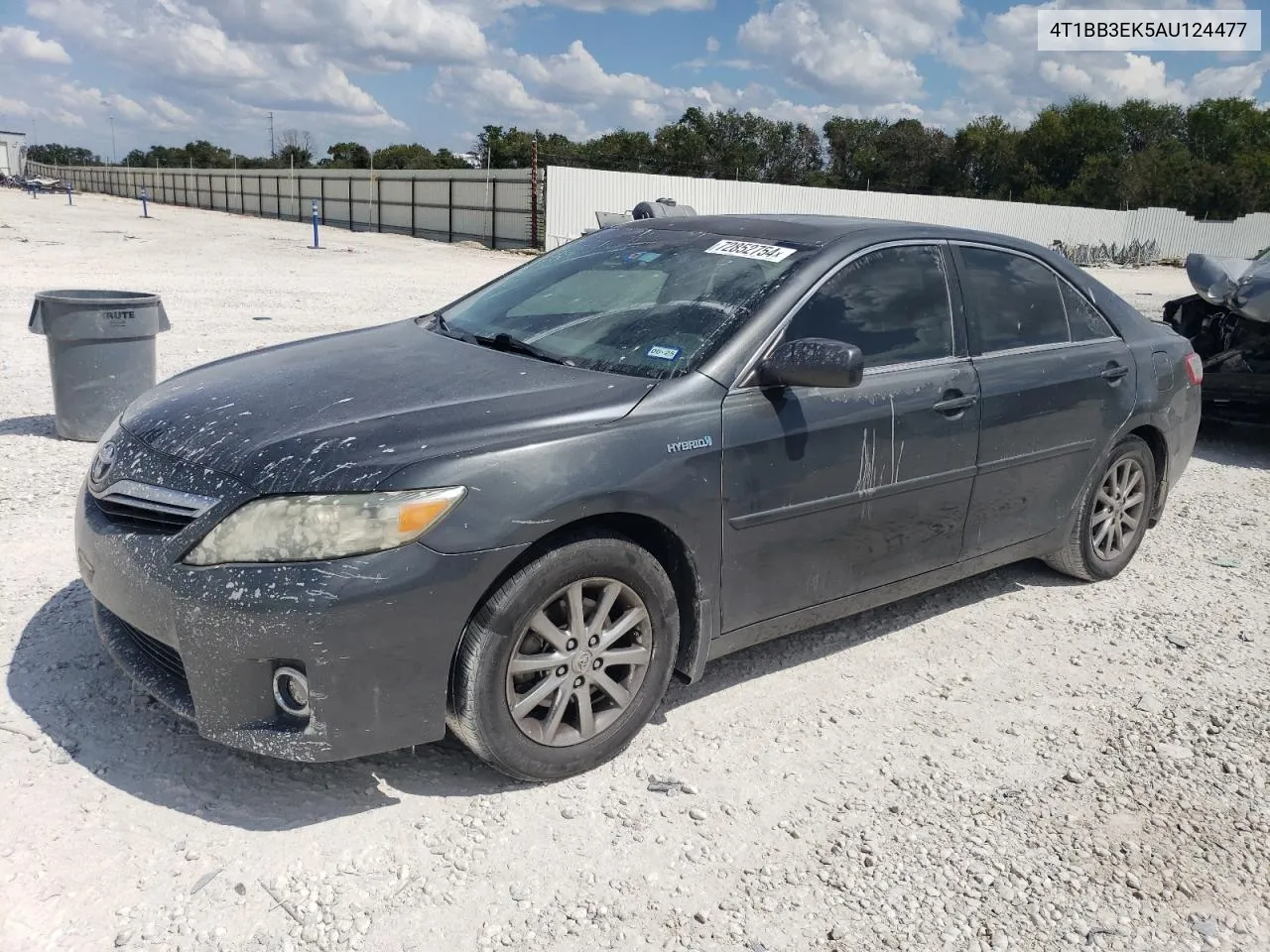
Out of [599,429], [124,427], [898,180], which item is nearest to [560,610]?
[599,429]

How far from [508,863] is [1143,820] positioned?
6.35 ft

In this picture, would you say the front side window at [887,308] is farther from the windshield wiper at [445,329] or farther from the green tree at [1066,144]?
the green tree at [1066,144]

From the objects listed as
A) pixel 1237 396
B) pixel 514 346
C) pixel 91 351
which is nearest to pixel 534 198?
pixel 1237 396

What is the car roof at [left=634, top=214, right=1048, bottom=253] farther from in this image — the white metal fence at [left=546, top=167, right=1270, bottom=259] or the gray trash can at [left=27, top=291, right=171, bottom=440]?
the white metal fence at [left=546, top=167, right=1270, bottom=259]

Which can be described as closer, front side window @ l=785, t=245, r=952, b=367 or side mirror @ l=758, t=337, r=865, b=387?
side mirror @ l=758, t=337, r=865, b=387

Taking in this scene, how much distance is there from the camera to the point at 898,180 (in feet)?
250

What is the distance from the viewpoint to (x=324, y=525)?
2.66m

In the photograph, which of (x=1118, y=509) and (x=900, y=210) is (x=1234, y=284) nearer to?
(x=1118, y=509)

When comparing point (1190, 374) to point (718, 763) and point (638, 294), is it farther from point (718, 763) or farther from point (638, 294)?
point (718, 763)

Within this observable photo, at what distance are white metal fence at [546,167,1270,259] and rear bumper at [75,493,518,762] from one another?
77.8 feet

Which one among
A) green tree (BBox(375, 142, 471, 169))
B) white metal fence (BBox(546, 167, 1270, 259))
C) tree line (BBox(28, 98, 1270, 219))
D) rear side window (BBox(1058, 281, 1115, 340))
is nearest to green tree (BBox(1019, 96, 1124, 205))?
tree line (BBox(28, 98, 1270, 219))

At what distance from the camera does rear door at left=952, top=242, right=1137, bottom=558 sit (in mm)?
4152

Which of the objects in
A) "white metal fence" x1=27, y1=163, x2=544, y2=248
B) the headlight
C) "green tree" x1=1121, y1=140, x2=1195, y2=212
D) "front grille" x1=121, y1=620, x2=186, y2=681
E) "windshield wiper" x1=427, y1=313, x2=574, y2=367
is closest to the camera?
the headlight

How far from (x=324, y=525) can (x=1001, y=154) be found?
7849cm
